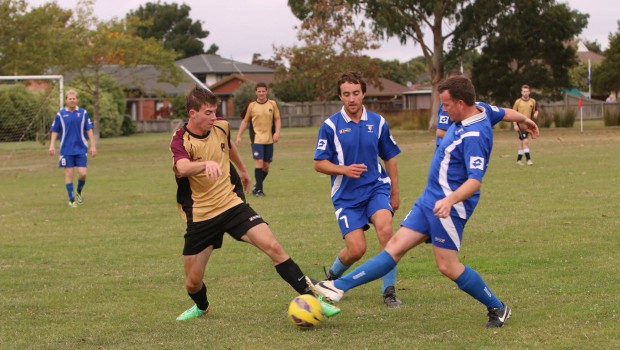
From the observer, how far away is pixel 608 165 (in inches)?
922

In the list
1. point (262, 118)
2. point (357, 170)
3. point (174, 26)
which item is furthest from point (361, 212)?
point (174, 26)

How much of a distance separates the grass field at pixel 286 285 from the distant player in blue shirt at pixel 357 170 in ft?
2.04

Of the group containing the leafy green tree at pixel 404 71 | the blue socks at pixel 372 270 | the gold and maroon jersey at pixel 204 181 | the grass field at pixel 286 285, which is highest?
the leafy green tree at pixel 404 71

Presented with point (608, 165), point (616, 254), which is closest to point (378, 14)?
point (608, 165)

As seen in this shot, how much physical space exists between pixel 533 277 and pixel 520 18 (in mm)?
44990

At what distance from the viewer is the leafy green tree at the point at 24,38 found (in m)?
36.7

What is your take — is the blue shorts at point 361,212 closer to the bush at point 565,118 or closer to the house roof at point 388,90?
the bush at point 565,118

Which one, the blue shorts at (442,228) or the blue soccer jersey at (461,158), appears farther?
the blue shorts at (442,228)

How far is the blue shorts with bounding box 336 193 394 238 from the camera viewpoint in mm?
8211

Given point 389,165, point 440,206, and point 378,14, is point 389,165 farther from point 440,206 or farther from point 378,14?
point 378,14

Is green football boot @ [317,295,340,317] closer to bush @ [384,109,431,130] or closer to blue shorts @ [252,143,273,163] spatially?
blue shorts @ [252,143,273,163]

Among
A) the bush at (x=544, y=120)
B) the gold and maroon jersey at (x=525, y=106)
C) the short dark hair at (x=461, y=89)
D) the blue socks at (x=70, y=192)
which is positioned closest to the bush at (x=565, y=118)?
the bush at (x=544, y=120)

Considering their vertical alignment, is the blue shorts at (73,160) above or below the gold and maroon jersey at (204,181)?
below

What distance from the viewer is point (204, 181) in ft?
25.6
